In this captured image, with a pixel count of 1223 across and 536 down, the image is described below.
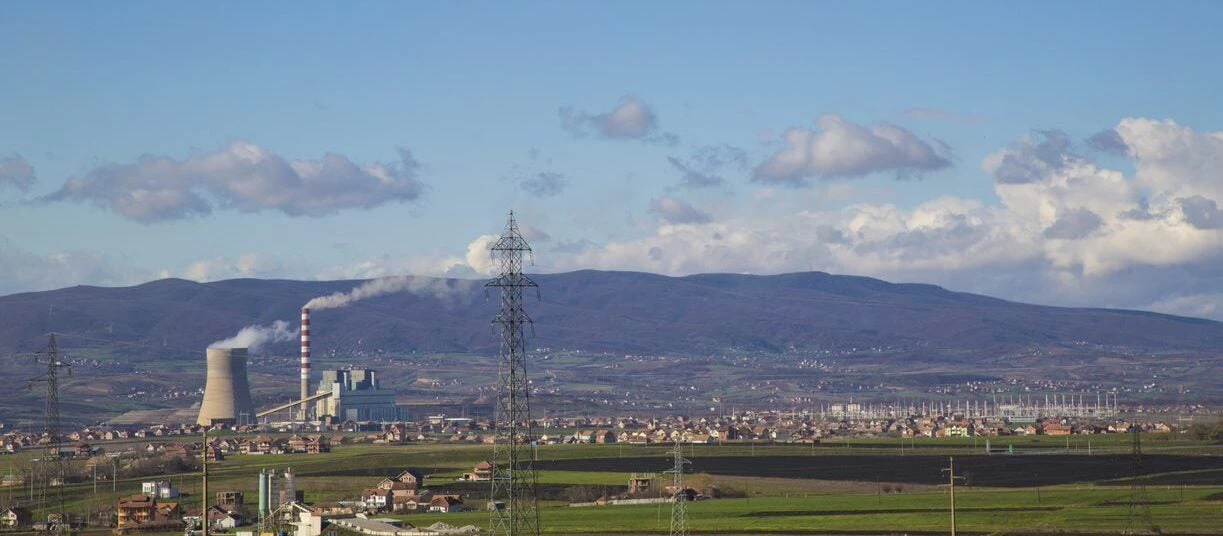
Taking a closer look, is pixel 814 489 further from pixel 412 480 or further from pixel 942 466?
pixel 412 480

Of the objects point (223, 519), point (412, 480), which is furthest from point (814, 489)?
point (223, 519)

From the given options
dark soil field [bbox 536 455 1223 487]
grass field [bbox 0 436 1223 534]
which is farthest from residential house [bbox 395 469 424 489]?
dark soil field [bbox 536 455 1223 487]

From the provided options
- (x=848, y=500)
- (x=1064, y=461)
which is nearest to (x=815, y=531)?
(x=848, y=500)

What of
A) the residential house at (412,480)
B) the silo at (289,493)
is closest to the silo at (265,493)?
the silo at (289,493)

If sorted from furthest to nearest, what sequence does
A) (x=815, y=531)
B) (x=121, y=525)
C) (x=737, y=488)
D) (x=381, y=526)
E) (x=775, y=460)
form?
(x=775, y=460)
(x=737, y=488)
(x=121, y=525)
(x=381, y=526)
(x=815, y=531)

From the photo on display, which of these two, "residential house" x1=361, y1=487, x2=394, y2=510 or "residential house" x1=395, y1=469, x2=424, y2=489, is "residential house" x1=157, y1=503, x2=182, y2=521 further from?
"residential house" x1=395, y1=469, x2=424, y2=489

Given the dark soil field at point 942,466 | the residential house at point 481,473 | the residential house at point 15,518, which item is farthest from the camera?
the residential house at point 481,473

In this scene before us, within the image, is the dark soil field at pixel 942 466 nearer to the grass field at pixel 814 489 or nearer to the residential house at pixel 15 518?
the grass field at pixel 814 489

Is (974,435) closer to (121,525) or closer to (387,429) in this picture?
(387,429)
